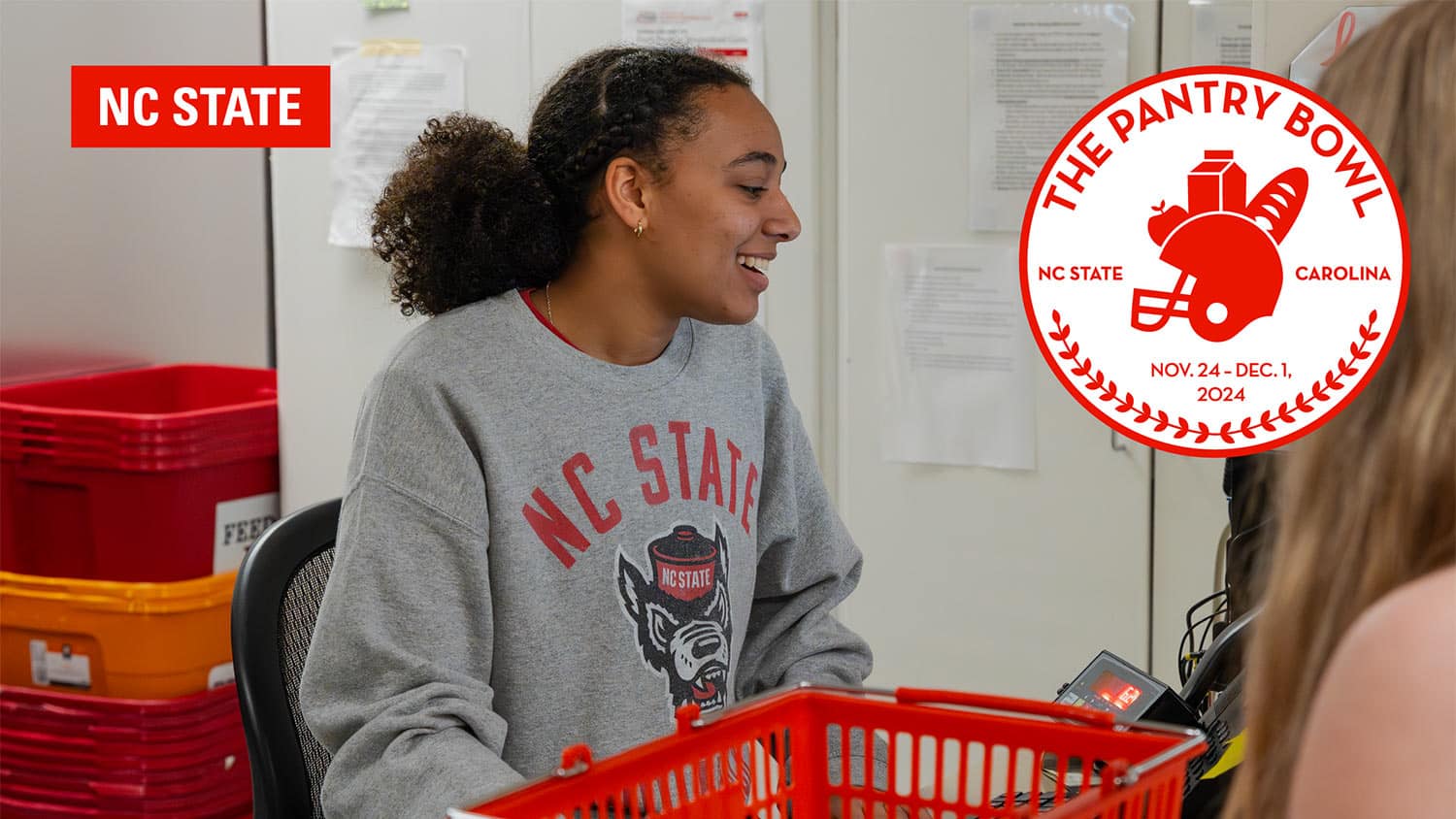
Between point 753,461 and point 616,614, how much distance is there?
229 mm

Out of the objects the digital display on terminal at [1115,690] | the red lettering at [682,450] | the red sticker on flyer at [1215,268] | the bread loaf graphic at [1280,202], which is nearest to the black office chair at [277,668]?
the red lettering at [682,450]

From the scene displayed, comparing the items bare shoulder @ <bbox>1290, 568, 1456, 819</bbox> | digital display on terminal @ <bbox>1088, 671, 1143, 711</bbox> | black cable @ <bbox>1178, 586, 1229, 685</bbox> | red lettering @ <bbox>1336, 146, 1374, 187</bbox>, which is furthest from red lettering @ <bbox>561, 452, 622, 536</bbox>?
bare shoulder @ <bbox>1290, 568, 1456, 819</bbox>

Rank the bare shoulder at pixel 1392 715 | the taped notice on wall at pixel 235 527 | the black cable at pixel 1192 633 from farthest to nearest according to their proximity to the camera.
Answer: the taped notice on wall at pixel 235 527, the black cable at pixel 1192 633, the bare shoulder at pixel 1392 715

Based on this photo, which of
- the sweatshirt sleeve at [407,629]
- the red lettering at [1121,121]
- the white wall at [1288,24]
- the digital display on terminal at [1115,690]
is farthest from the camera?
the red lettering at [1121,121]

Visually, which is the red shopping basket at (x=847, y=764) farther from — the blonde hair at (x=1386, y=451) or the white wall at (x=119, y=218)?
→ the white wall at (x=119, y=218)

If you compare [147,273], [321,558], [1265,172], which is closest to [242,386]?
[147,273]

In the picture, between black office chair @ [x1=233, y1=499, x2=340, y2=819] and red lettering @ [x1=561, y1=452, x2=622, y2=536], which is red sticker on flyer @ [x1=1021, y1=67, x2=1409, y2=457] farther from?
black office chair @ [x1=233, y1=499, x2=340, y2=819]

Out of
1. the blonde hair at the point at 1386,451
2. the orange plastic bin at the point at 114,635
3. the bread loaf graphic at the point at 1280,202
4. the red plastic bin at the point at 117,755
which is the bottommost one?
the red plastic bin at the point at 117,755

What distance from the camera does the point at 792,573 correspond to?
1581 millimetres

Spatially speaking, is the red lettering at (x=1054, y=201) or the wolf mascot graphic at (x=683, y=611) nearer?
the wolf mascot graphic at (x=683, y=611)

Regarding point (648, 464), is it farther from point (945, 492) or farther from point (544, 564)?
point (945, 492)

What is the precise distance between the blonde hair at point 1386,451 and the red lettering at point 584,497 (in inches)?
28.2

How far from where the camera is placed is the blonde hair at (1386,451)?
2.39 feet

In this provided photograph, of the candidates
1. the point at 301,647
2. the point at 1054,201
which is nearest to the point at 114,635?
the point at 301,647
